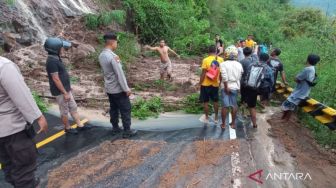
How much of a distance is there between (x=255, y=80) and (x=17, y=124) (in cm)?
516

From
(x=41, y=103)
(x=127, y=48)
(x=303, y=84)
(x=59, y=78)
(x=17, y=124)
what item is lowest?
(x=41, y=103)

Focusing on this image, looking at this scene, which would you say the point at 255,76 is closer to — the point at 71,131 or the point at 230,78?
the point at 230,78

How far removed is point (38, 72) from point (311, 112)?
26.7 ft

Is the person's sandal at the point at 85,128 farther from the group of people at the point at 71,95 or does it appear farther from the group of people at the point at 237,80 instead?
the group of people at the point at 237,80

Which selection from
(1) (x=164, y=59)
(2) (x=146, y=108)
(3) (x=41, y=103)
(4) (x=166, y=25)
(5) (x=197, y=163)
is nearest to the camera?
(5) (x=197, y=163)

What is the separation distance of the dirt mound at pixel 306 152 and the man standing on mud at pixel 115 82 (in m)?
3.06

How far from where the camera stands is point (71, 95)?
745 cm

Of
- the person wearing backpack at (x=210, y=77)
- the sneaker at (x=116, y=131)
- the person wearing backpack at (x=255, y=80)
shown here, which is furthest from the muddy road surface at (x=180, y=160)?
the person wearing backpack at (x=210, y=77)

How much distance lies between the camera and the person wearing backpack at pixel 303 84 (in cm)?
827

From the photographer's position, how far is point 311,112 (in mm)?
8523

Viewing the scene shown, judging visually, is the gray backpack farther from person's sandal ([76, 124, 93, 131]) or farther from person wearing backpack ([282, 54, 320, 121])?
person's sandal ([76, 124, 93, 131])
